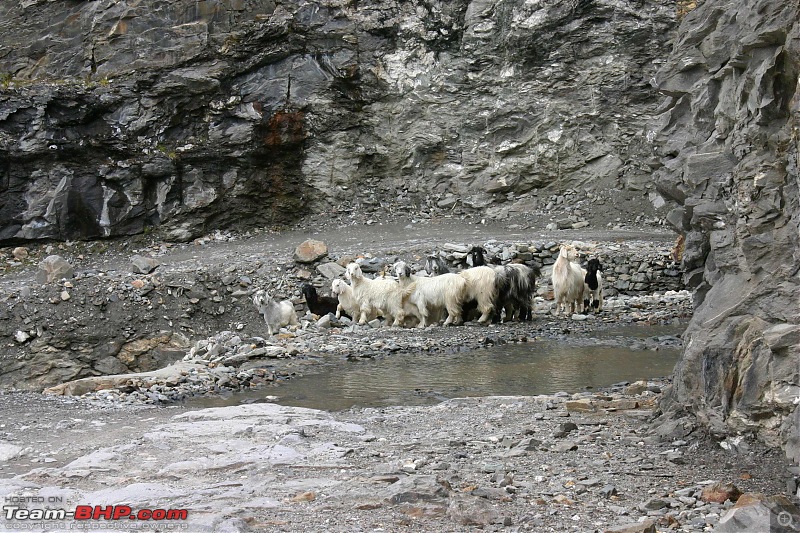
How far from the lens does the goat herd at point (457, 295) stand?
573 inches

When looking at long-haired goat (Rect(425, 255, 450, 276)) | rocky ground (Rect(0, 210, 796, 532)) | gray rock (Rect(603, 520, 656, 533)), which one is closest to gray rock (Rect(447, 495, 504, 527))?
rocky ground (Rect(0, 210, 796, 532))

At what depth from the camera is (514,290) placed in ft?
47.5

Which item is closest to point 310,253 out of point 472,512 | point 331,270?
point 331,270

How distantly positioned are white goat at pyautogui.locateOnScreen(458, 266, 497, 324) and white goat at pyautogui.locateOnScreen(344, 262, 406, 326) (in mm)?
1368

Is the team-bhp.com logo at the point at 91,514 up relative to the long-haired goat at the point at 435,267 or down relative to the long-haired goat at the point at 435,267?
up

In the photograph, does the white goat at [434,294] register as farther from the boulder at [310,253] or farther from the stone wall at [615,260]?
the boulder at [310,253]

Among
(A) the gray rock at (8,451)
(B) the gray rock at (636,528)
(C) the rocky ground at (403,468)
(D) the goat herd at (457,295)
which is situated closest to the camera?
(B) the gray rock at (636,528)

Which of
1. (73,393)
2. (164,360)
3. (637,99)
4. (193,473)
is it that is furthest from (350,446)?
(637,99)

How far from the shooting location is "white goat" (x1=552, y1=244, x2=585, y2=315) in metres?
15.2

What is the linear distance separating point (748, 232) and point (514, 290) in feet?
30.2

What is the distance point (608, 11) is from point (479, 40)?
4458 millimetres

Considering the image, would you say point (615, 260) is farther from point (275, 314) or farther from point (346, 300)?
point (275, 314)

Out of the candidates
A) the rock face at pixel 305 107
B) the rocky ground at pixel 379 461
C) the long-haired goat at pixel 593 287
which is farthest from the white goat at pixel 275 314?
the rock face at pixel 305 107

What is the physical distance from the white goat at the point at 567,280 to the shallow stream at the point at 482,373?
2322mm
